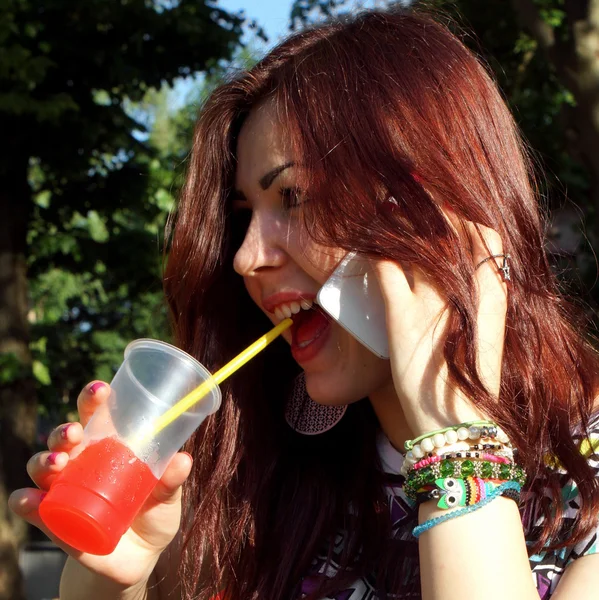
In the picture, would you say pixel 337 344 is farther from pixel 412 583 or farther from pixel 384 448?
pixel 412 583

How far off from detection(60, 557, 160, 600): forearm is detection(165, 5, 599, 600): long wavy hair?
20 centimetres

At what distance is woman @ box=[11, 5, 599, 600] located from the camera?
61.1 inches

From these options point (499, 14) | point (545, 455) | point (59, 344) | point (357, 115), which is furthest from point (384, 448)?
point (59, 344)

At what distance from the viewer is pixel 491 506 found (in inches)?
58.1

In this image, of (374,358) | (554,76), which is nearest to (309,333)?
(374,358)

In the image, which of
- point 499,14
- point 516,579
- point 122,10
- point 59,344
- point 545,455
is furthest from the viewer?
point 59,344

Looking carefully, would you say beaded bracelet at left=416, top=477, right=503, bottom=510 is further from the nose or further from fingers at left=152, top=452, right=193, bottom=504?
the nose

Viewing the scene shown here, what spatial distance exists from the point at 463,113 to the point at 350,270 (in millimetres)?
415

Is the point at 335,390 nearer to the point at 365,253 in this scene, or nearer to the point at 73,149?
the point at 365,253

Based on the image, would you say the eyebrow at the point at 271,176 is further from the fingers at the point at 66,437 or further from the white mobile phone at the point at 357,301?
the fingers at the point at 66,437

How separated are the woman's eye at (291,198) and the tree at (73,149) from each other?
14.2 feet

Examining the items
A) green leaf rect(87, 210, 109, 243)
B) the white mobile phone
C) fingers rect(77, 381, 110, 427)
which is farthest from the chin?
green leaf rect(87, 210, 109, 243)

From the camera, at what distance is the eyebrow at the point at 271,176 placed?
6.26 feet

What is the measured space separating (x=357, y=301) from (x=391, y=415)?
36 cm
